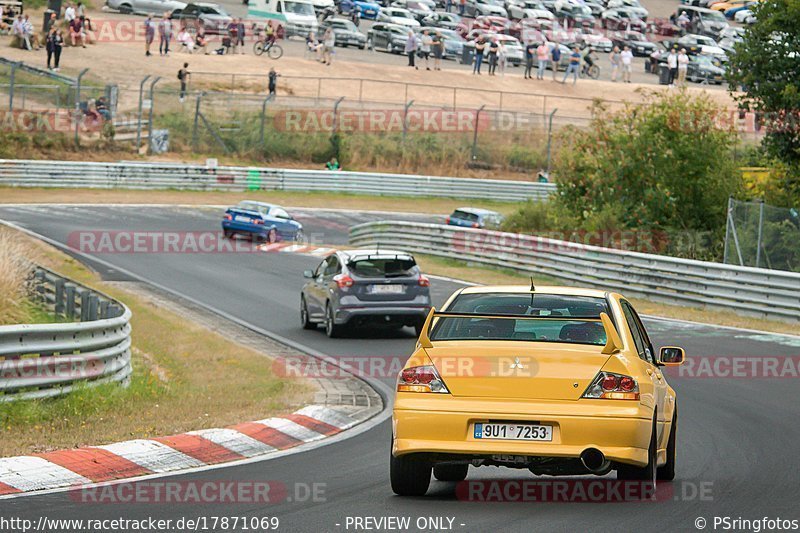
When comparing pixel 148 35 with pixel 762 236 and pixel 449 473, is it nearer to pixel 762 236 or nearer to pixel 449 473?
pixel 762 236

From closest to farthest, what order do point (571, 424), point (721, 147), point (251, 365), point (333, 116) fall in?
1. point (571, 424)
2. point (251, 365)
3. point (721, 147)
4. point (333, 116)

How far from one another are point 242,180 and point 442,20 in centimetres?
2660

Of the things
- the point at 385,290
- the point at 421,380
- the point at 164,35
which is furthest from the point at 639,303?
the point at 164,35

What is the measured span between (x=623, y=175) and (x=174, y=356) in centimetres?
1628

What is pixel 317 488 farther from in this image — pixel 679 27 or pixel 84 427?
pixel 679 27

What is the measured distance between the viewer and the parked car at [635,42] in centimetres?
8194

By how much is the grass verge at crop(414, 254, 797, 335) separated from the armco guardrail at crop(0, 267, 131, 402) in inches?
478

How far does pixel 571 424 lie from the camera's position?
8266 millimetres

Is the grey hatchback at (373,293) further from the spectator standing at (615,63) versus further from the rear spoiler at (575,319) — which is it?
the spectator standing at (615,63)

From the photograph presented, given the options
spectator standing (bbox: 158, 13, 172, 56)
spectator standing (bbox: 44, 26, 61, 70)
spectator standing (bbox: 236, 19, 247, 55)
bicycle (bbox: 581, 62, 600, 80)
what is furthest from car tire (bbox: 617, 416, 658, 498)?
bicycle (bbox: 581, 62, 600, 80)

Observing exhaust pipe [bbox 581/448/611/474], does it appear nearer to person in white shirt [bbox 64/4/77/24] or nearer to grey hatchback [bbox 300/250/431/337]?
grey hatchback [bbox 300/250/431/337]

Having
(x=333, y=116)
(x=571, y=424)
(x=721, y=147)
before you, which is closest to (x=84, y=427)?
(x=571, y=424)

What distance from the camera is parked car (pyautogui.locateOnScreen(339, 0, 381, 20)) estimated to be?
77562mm

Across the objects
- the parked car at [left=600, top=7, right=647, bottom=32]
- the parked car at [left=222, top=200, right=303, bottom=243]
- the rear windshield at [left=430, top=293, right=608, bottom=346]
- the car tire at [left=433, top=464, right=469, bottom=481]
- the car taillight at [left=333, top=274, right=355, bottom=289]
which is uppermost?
the parked car at [left=600, top=7, right=647, bottom=32]
